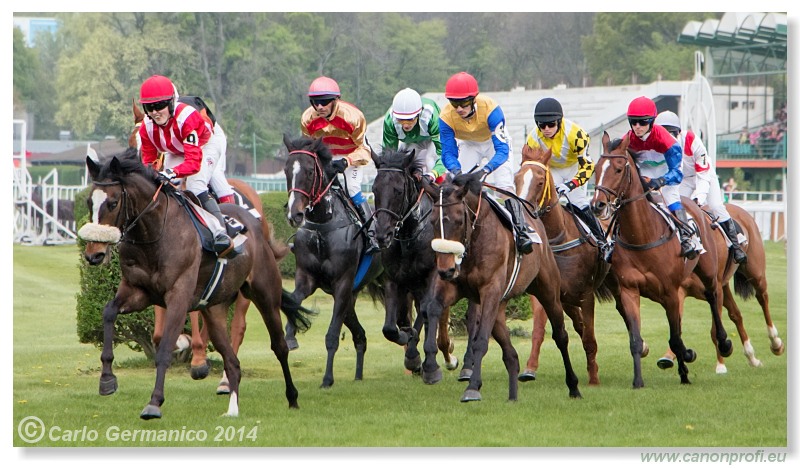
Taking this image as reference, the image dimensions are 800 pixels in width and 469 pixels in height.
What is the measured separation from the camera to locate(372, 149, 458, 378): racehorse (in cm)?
881

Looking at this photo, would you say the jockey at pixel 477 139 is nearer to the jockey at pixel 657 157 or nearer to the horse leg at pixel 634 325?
the jockey at pixel 657 157

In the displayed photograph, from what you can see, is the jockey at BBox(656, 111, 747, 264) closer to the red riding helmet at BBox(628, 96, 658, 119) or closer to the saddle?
the red riding helmet at BBox(628, 96, 658, 119)

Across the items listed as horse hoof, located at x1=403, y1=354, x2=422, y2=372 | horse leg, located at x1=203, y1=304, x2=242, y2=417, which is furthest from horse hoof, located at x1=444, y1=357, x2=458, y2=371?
horse leg, located at x1=203, y1=304, x2=242, y2=417

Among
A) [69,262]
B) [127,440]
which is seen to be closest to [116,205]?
[127,440]

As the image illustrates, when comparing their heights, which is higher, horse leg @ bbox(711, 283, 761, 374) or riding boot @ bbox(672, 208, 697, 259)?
riding boot @ bbox(672, 208, 697, 259)

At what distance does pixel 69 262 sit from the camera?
23.0 meters

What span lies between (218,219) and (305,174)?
1145mm

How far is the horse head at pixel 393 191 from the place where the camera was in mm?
8742

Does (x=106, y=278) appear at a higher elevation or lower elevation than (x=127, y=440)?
higher

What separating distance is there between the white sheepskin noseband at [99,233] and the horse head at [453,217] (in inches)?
81.5

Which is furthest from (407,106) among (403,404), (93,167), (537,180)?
(93,167)

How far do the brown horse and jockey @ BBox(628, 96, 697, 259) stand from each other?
Answer: 117cm

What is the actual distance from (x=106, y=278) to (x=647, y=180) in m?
4.79

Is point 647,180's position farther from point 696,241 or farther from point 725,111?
point 725,111
